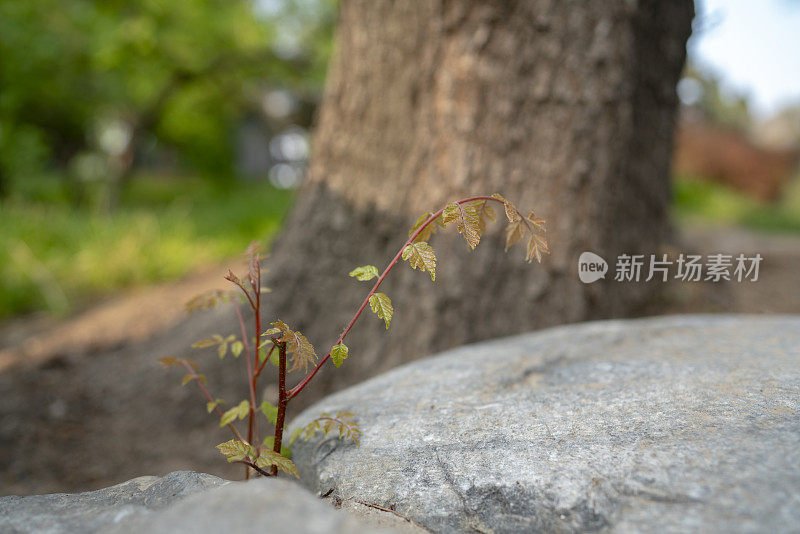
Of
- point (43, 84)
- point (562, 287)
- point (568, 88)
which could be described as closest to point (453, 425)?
point (562, 287)

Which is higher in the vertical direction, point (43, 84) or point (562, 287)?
point (43, 84)

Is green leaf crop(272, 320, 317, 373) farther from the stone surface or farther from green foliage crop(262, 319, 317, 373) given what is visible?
the stone surface

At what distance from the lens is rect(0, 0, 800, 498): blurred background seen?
11.3ft

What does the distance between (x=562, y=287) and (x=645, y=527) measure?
4.48ft

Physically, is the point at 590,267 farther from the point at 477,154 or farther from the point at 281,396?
the point at 281,396

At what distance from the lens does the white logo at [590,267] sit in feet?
6.83

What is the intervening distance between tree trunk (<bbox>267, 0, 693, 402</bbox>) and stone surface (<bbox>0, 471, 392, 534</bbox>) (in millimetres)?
1158

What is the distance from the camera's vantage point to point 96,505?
92 cm

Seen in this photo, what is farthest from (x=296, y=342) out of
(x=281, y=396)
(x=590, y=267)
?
(x=590, y=267)

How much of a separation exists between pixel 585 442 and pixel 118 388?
7.60 ft

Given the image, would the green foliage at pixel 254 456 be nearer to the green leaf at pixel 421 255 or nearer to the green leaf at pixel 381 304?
the green leaf at pixel 381 304

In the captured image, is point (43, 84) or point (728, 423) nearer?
point (728, 423)

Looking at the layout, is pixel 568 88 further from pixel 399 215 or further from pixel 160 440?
pixel 160 440

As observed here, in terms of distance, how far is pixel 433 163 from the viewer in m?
2.07
